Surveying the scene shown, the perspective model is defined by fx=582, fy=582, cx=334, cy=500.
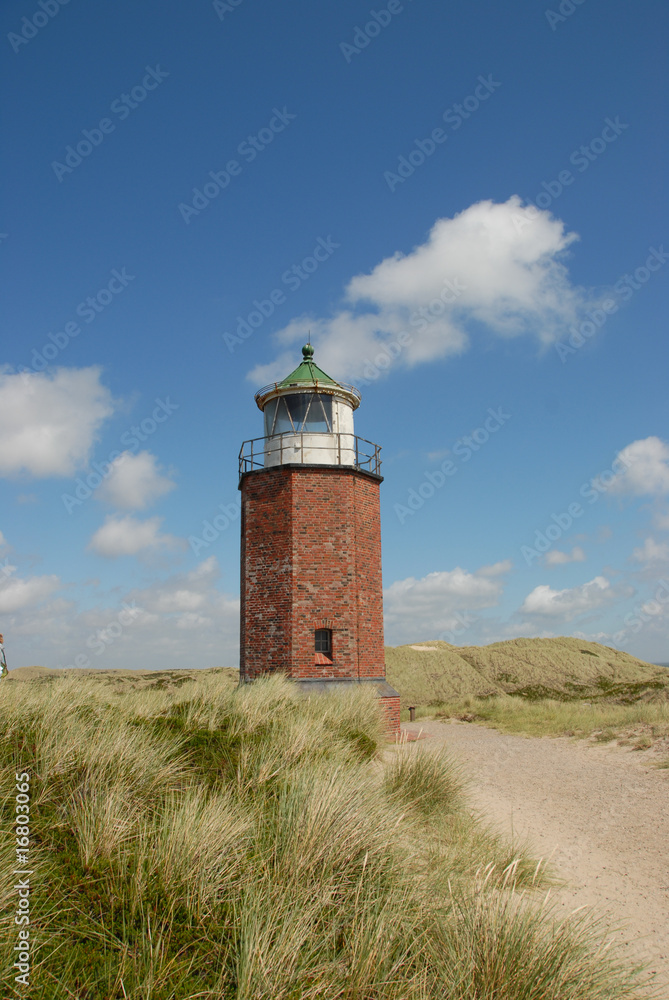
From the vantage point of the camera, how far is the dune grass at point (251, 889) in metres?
3.03

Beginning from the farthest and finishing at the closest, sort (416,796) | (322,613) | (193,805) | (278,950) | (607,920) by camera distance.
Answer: (322,613), (416,796), (607,920), (193,805), (278,950)

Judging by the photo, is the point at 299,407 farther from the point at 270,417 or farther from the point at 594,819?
the point at 594,819

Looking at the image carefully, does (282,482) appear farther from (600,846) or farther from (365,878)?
(365,878)

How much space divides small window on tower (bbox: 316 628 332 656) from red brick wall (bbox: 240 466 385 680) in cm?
17

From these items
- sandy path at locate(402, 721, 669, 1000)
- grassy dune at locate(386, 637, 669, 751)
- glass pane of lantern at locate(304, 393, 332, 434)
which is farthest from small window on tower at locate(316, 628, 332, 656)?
grassy dune at locate(386, 637, 669, 751)

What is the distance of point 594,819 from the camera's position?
8.74 m

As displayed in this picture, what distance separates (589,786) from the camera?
10625 millimetres

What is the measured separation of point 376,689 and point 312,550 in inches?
151

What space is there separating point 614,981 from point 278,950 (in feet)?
6.30

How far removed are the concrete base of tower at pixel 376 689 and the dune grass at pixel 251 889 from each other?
26.4ft

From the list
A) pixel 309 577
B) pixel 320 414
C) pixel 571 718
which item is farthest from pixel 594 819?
pixel 320 414

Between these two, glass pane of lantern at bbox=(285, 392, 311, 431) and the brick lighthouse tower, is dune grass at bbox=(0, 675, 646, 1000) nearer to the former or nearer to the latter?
the brick lighthouse tower

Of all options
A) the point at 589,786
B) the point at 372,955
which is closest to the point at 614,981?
the point at 372,955

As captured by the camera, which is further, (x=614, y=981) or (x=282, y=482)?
(x=282, y=482)
